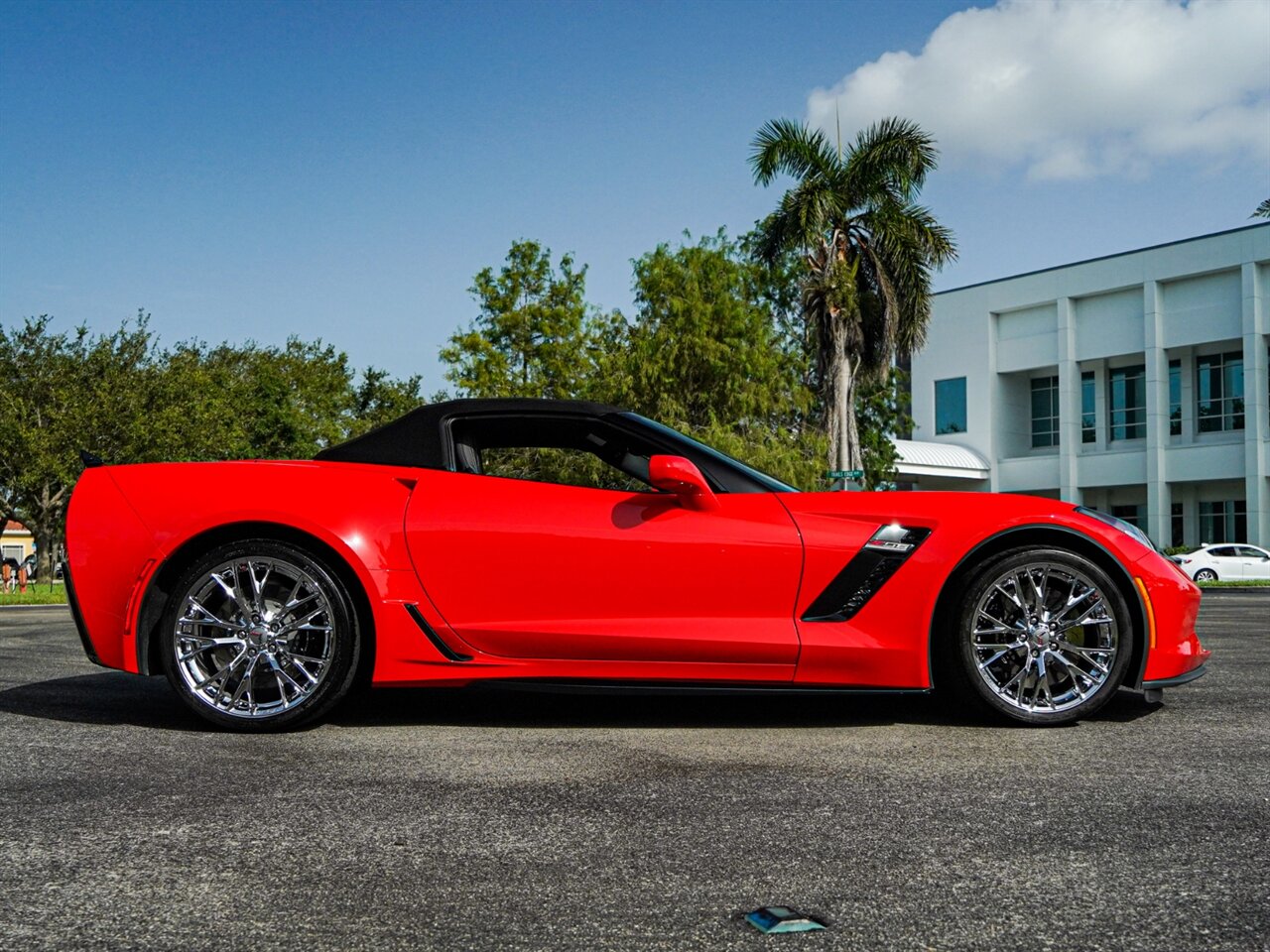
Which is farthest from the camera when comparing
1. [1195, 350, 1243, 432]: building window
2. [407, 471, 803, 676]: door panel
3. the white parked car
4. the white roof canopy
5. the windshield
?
the white roof canopy

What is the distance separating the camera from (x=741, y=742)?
14.3 ft

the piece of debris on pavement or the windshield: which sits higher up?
the windshield

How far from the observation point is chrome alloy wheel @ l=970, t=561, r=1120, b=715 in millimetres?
4613

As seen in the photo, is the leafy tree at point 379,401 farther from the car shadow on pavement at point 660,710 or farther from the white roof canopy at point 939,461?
the car shadow on pavement at point 660,710

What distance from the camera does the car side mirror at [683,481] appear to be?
4.51 m

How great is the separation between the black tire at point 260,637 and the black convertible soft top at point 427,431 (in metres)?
0.51

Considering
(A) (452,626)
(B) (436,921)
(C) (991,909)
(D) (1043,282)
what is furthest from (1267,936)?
(D) (1043,282)

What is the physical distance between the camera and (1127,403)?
1838 inches

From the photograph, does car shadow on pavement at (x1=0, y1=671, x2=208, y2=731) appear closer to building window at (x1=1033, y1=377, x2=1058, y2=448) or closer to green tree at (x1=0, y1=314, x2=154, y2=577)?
green tree at (x1=0, y1=314, x2=154, y2=577)

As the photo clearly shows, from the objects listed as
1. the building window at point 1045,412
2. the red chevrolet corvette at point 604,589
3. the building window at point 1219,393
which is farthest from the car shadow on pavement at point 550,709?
the building window at point 1045,412

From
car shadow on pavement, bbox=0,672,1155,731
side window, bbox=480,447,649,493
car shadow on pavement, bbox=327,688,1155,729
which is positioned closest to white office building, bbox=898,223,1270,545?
car shadow on pavement, bbox=327,688,1155,729

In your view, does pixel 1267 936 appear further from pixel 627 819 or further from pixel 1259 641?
pixel 1259 641

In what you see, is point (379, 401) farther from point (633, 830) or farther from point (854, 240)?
point (633, 830)

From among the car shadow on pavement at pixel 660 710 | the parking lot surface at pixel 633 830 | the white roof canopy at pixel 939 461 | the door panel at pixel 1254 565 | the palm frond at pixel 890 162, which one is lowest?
the door panel at pixel 1254 565
